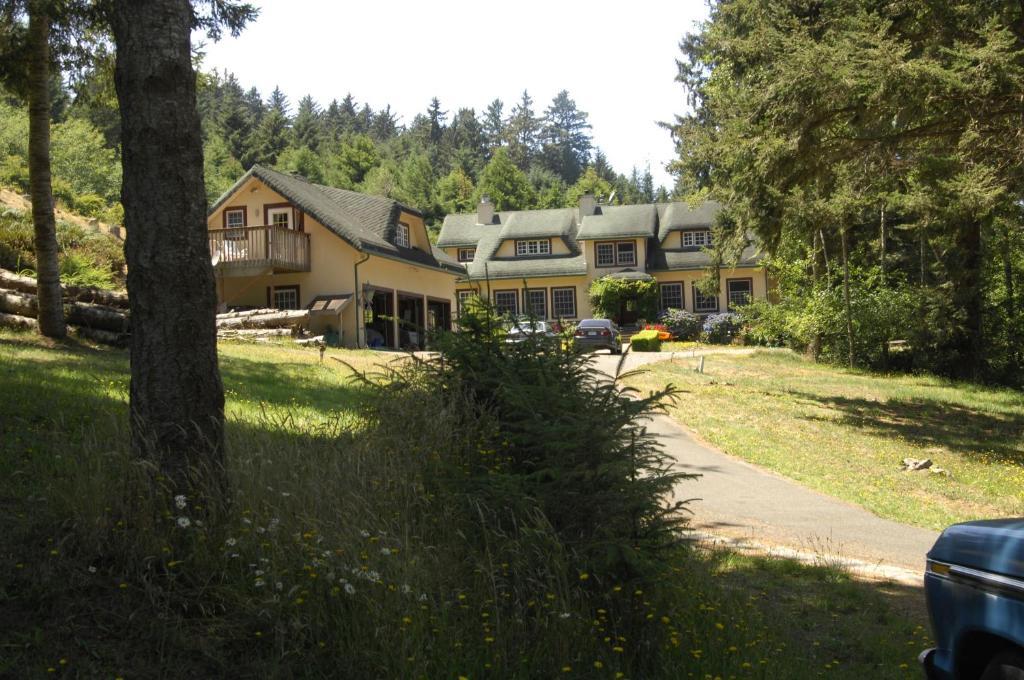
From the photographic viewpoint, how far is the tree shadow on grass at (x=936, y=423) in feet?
60.7

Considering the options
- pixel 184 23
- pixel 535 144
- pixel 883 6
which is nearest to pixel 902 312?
pixel 883 6

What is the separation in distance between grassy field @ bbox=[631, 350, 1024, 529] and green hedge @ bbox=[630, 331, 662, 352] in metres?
8.33

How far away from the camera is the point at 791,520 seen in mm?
11320

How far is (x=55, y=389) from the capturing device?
10.0m

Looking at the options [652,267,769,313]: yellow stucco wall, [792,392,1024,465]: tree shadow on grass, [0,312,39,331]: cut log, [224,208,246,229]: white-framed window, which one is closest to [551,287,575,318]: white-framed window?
[652,267,769,313]: yellow stucco wall

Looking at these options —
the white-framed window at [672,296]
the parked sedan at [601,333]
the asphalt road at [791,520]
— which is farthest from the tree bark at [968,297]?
the white-framed window at [672,296]

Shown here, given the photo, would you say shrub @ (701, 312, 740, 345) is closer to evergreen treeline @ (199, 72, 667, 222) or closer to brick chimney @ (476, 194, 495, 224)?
brick chimney @ (476, 194, 495, 224)

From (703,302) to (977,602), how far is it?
161ft

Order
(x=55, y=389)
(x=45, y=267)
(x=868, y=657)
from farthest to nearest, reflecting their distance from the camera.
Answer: (x=45, y=267) → (x=55, y=389) → (x=868, y=657)

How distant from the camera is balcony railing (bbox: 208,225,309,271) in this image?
33469mm

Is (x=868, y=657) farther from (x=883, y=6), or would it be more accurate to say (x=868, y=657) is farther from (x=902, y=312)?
(x=902, y=312)

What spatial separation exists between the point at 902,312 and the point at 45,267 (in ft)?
81.1

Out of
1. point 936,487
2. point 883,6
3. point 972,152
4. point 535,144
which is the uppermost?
point 535,144

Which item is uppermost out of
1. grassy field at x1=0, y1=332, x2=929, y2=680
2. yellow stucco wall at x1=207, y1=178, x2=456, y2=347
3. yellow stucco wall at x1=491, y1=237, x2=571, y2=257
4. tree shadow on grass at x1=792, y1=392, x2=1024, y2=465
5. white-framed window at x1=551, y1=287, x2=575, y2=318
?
yellow stucco wall at x1=491, y1=237, x2=571, y2=257
